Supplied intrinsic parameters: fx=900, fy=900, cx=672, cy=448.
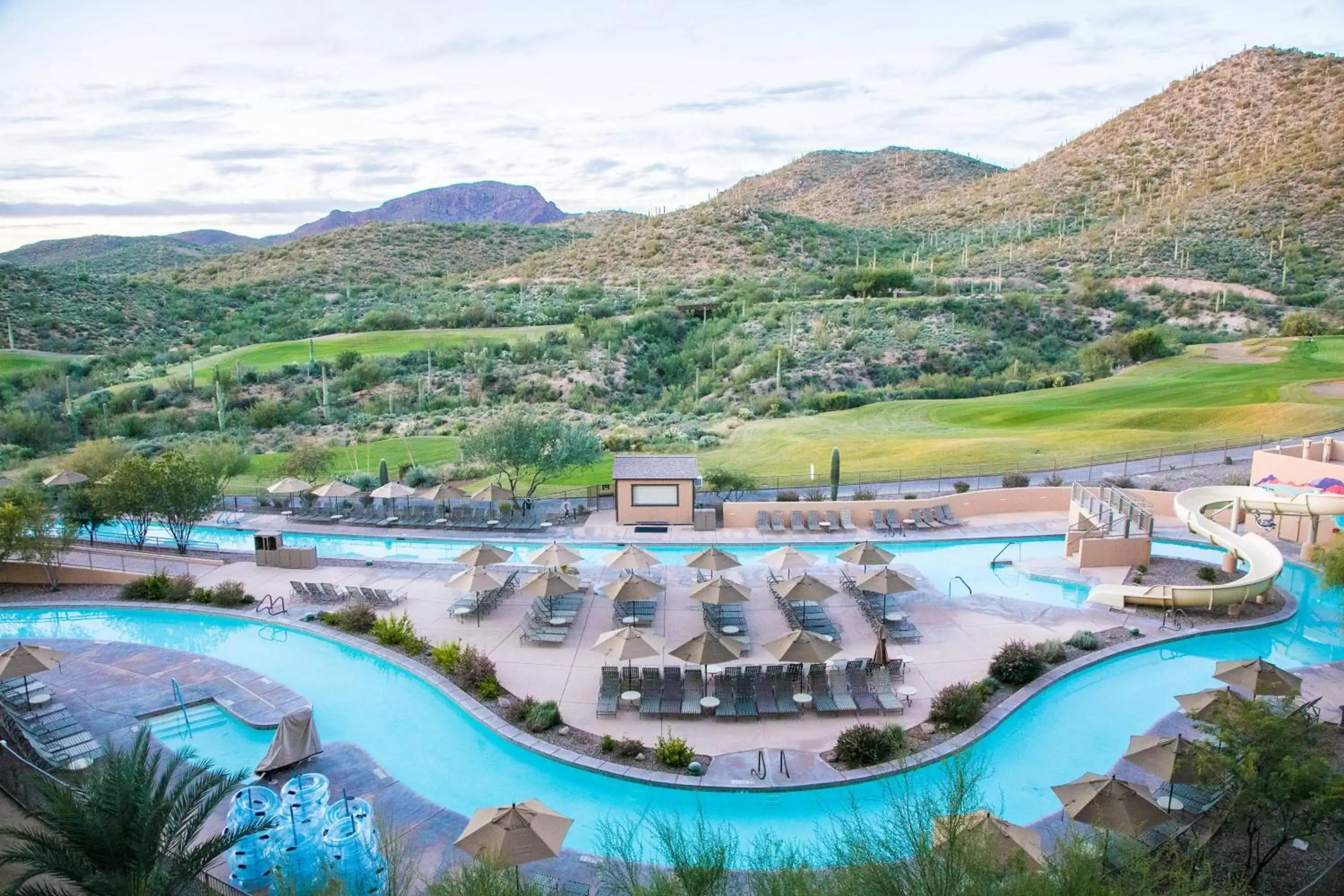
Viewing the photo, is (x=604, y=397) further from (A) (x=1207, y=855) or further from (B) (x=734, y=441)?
(A) (x=1207, y=855)

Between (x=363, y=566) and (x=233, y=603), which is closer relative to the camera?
(x=233, y=603)

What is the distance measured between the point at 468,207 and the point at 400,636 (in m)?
164

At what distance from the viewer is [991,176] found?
9144cm

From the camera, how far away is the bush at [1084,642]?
54.3ft

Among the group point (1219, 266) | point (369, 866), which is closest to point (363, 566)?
point (369, 866)

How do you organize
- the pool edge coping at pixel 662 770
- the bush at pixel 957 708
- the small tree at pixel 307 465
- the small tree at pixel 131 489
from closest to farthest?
→ the pool edge coping at pixel 662 770 → the bush at pixel 957 708 → the small tree at pixel 131 489 → the small tree at pixel 307 465

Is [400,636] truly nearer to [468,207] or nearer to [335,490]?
[335,490]

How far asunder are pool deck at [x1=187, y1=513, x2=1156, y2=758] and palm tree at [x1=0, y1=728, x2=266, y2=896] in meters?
5.93

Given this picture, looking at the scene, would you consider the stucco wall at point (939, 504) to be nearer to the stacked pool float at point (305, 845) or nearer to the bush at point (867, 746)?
the bush at point (867, 746)

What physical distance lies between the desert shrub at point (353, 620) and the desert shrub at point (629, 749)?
710 centimetres

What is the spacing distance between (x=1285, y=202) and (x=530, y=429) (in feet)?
201

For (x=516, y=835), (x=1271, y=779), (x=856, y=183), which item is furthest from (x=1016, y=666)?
(x=856, y=183)

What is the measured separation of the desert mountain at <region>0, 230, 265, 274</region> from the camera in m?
86.9

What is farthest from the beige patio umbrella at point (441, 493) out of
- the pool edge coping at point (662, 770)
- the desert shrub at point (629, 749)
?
the desert shrub at point (629, 749)
